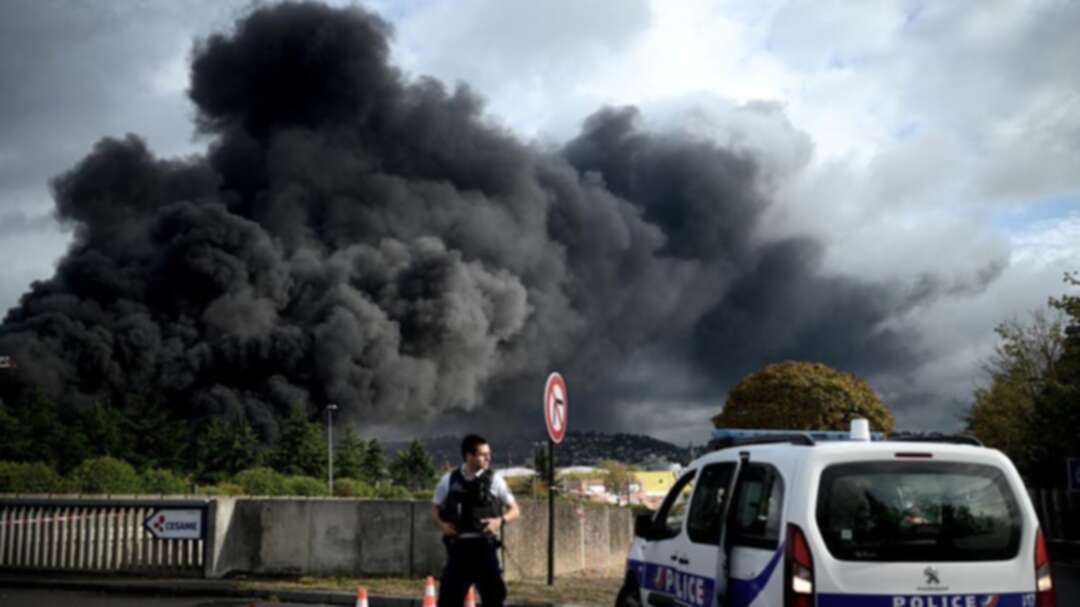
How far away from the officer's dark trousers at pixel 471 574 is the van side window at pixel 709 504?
55.7 inches

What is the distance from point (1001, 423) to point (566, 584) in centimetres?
3312

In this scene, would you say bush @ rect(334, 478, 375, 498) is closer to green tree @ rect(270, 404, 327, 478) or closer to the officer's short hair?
green tree @ rect(270, 404, 327, 478)

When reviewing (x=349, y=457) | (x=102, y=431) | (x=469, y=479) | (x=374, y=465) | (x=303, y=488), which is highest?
(x=102, y=431)

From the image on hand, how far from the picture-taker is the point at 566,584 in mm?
13719

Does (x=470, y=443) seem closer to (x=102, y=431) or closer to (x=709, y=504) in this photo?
(x=709, y=504)

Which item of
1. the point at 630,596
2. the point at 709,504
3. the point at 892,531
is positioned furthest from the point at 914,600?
the point at 630,596

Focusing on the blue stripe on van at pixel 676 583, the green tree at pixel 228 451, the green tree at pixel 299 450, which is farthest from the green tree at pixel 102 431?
the blue stripe on van at pixel 676 583

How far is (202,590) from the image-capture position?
1306 centimetres

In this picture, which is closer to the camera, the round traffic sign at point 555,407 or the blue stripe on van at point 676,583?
the blue stripe on van at point 676,583

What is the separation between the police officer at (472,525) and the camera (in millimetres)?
7047

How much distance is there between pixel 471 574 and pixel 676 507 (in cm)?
148

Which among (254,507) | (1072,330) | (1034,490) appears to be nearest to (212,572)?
(254,507)

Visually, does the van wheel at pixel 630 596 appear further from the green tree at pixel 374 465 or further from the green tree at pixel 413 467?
the green tree at pixel 413 467

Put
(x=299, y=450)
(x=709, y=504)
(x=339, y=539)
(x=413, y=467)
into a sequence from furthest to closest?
(x=413, y=467)
(x=299, y=450)
(x=339, y=539)
(x=709, y=504)
